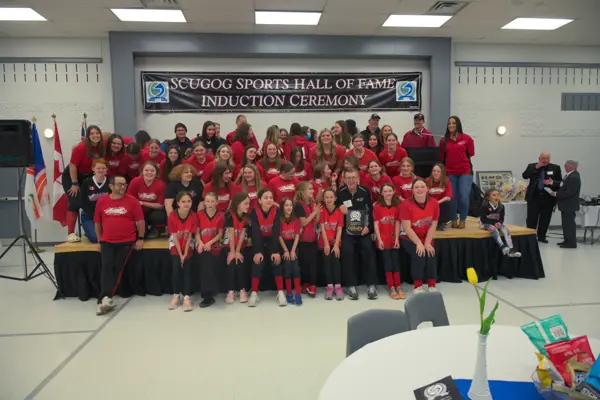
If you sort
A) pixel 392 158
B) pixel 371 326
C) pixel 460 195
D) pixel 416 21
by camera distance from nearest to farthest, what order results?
pixel 371 326 < pixel 392 158 < pixel 460 195 < pixel 416 21

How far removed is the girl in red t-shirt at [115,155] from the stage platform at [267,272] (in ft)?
3.16

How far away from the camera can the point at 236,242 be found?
429 cm

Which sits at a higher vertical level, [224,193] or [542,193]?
[224,193]

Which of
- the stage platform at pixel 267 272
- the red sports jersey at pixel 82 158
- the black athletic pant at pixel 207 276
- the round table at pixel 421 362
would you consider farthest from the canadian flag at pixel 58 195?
the round table at pixel 421 362

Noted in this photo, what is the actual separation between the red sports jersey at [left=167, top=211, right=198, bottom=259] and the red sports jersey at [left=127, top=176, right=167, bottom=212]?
0.65m

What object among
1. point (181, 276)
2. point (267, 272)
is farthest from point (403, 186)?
point (181, 276)

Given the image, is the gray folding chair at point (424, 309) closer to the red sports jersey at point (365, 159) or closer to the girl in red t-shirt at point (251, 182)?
the girl in red t-shirt at point (251, 182)

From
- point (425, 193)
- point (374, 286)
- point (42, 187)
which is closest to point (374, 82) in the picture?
point (425, 193)

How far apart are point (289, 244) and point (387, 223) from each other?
1076mm

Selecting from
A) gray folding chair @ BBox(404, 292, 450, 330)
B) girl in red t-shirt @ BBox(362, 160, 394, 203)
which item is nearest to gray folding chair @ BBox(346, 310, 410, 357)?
gray folding chair @ BBox(404, 292, 450, 330)

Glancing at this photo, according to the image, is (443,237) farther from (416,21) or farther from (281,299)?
(416,21)

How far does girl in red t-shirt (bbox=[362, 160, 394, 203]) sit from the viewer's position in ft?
15.7

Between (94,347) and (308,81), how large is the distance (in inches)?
227

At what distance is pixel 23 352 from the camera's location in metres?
3.17
